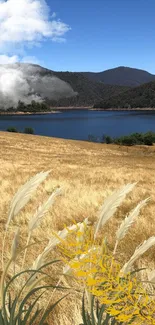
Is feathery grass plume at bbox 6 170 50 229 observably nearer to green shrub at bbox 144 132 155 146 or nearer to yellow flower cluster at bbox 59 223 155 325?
yellow flower cluster at bbox 59 223 155 325

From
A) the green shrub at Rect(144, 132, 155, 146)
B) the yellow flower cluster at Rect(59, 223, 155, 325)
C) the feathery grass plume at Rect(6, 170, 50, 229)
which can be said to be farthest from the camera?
the green shrub at Rect(144, 132, 155, 146)

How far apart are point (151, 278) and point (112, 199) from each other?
0.52m

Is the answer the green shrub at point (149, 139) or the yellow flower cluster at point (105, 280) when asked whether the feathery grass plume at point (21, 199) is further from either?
the green shrub at point (149, 139)

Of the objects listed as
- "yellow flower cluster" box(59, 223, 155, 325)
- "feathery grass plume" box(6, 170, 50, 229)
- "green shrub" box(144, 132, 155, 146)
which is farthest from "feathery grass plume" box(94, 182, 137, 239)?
"green shrub" box(144, 132, 155, 146)

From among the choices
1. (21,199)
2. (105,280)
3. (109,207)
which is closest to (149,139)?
(109,207)

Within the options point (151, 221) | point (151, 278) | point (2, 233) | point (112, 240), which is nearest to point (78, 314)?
point (151, 278)

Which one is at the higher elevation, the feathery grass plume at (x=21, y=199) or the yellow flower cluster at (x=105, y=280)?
the feathery grass plume at (x=21, y=199)

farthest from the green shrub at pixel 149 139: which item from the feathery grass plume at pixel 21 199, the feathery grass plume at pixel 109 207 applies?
the feathery grass plume at pixel 21 199

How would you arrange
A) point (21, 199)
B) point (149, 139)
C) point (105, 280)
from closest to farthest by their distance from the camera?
1. point (105, 280)
2. point (21, 199)
3. point (149, 139)

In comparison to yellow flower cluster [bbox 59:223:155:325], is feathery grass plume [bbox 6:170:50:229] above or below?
above

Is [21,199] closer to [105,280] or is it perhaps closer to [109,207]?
[109,207]

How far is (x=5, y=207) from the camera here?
6.56m

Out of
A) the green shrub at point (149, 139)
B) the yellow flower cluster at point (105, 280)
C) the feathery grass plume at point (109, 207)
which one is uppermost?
the green shrub at point (149, 139)

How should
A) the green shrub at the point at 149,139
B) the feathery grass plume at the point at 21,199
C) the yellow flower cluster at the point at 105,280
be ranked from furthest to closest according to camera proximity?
the green shrub at the point at 149,139, the feathery grass plume at the point at 21,199, the yellow flower cluster at the point at 105,280
